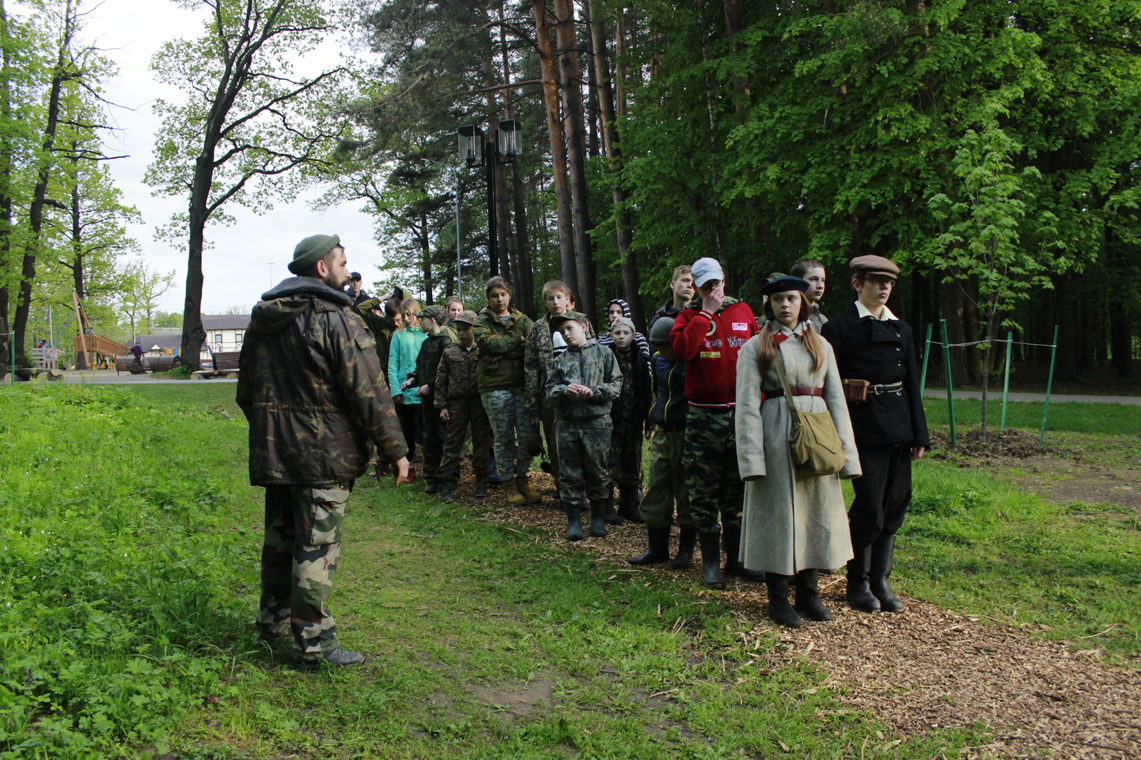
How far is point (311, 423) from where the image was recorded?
146 inches

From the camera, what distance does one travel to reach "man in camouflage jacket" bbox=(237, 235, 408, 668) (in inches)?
144

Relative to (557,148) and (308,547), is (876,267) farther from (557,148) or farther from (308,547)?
(557,148)

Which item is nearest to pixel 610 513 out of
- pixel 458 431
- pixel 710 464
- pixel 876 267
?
pixel 458 431

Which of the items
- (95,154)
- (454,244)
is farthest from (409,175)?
(95,154)

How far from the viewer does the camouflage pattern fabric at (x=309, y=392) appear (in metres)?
3.65

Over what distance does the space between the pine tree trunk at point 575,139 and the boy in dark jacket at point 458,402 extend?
Result: 1054 cm

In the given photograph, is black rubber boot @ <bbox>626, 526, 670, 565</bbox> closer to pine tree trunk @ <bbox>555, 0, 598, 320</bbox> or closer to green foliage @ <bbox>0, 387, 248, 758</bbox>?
green foliage @ <bbox>0, 387, 248, 758</bbox>

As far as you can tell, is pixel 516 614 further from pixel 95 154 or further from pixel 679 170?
pixel 95 154

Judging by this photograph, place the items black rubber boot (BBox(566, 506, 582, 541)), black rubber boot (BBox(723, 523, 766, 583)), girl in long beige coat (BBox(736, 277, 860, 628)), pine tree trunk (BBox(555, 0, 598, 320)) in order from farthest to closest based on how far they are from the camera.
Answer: pine tree trunk (BBox(555, 0, 598, 320)), black rubber boot (BBox(566, 506, 582, 541)), black rubber boot (BBox(723, 523, 766, 583)), girl in long beige coat (BBox(736, 277, 860, 628))

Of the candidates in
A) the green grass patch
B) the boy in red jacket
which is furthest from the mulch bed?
the green grass patch

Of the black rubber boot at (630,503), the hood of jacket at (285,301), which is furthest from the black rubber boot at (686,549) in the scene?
the hood of jacket at (285,301)

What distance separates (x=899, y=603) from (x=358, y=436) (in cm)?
336

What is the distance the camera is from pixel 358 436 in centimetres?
386

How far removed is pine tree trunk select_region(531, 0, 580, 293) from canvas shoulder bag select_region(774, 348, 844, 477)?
14.1m
